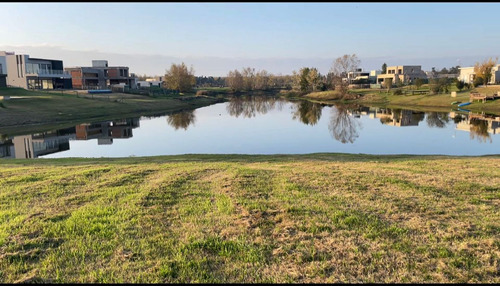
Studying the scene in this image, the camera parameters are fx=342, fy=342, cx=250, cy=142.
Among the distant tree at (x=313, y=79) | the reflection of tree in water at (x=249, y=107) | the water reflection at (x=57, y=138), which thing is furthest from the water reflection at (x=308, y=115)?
the distant tree at (x=313, y=79)

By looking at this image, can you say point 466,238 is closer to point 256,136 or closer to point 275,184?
point 275,184

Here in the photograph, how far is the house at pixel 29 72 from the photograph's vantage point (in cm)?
7106

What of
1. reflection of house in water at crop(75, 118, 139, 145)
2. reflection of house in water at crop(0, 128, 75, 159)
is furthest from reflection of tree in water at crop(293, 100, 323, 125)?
reflection of house in water at crop(0, 128, 75, 159)

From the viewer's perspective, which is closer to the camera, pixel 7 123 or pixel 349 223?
pixel 349 223

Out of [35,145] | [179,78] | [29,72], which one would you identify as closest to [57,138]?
[35,145]

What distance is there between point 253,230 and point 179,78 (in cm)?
8877

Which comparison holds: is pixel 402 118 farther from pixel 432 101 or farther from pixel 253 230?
pixel 253 230

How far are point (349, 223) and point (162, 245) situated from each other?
125 inches

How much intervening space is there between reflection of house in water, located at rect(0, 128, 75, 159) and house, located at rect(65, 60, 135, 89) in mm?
64341

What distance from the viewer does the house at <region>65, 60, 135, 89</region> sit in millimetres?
90562

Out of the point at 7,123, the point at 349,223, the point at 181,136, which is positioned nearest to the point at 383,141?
the point at 181,136

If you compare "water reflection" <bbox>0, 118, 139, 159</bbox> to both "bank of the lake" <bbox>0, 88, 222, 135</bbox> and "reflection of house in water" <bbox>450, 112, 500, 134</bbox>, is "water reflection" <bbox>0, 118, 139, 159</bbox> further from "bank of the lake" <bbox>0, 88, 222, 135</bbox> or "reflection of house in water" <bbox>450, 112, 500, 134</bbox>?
"reflection of house in water" <bbox>450, 112, 500, 134</bbox>

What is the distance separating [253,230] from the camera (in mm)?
5730

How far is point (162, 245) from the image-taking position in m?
5.21
